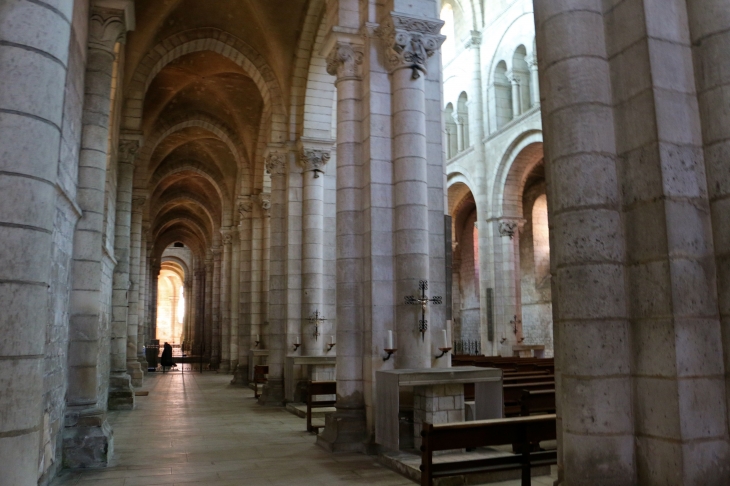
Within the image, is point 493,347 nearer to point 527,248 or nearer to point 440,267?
point 527,248

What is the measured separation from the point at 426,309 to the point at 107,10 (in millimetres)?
6546

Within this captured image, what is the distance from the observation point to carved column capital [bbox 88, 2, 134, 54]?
8.72 meters

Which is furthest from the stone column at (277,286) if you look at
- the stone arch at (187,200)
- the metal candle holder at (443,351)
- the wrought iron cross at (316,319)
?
the stone arch at (187,200)

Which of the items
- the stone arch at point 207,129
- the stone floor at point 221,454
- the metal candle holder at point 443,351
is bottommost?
the stone floor at point 221,454

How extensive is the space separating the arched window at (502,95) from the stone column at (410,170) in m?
14.8

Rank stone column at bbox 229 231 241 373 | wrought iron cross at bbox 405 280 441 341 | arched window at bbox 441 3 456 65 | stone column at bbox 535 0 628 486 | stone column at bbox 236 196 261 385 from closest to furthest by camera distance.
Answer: stone column at bbox 535 0 628 486 → wrought iron cross at bbox 405 280 441 341 → stone column at bbox 236 196 261 385 → stone column at bbox 229 231 241 373 → arched window at bbox 441 3 456 65

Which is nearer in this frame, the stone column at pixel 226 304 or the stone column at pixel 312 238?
the stone column at pixel 312 238

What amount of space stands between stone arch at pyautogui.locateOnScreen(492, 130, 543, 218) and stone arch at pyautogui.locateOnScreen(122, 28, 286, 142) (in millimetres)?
9993

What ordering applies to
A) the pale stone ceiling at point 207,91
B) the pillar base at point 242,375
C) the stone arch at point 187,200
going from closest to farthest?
1. the pale stone ceiling at point 207,91
2. the pillar base at point 242,375
3. the stone arch at point 187,200

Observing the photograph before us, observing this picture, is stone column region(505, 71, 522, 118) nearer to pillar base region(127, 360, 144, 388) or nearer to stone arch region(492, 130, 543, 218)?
A: stone arch region(492, 130, 543, 218)

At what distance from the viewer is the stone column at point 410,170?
28.5 feet

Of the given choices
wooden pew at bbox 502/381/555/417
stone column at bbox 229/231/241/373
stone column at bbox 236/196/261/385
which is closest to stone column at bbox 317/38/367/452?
wooden pew at bbox 502/381/555/417

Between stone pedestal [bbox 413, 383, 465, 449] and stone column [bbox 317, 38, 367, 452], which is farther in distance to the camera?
stone column [bbox 317, 38, 367, 452]

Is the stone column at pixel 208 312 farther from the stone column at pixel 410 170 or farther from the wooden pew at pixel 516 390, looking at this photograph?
the wooden pew at pixel 516 390
